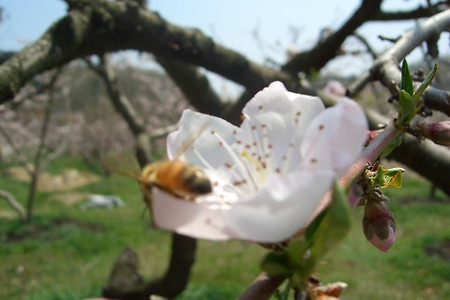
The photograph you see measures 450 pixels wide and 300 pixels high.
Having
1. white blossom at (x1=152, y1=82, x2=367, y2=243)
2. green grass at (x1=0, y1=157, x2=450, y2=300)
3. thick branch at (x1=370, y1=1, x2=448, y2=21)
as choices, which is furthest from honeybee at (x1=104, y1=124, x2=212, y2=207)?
green grass at (x1=0, y1=157, x2=450, y2=300)

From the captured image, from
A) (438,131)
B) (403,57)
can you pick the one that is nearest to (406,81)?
(438,131)

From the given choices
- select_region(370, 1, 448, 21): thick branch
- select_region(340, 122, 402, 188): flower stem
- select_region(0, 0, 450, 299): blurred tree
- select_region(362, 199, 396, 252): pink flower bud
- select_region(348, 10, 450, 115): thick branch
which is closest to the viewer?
select_region(340, 122, 402, 188): flower stem

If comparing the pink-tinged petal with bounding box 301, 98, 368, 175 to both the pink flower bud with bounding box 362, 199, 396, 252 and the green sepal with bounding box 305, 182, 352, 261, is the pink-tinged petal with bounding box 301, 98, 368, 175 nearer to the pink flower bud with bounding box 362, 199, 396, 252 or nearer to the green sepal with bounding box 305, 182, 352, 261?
the green sepal with bounding box 305, 182, 352, 261

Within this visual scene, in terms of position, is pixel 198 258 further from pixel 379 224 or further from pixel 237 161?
pixel 237 161

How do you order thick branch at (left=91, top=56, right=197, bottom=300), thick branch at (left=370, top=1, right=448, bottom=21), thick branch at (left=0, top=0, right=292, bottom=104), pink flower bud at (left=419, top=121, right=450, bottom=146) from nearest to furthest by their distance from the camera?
pink flower bud at (left=419, top=121, right=450, bottom=146) < thick branch at (left=0, top=0, right=292, bottom=104) < thick branch at (left=370, top=1, right=448, bottom=21) < thick branch at (left=91, top=56, right=197, bottom=300)

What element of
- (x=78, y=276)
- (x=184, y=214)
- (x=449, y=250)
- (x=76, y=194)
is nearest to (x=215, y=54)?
(x=184, y=214)

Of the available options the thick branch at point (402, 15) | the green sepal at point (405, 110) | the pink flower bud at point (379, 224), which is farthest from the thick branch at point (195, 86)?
the green sepal at point (405, 110)
